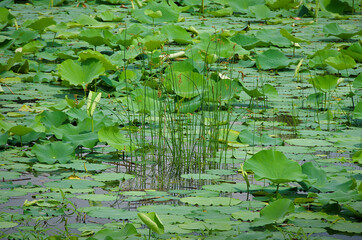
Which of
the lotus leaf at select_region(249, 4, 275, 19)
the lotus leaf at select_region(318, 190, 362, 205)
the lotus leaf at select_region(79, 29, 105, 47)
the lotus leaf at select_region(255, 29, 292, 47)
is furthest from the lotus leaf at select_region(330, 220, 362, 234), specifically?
the lotus leaf at select_region(249, 4, 275, 19)

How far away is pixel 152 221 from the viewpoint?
5.08ft

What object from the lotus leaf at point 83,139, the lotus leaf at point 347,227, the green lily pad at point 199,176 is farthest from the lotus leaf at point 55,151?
the lotus leaf at point 347,227

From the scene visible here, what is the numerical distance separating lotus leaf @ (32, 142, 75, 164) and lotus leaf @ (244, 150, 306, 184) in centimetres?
92

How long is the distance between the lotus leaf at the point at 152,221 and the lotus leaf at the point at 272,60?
10.8 ft

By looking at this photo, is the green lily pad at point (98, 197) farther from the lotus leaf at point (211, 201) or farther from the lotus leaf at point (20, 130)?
the lotus leaf at point (20, 130)

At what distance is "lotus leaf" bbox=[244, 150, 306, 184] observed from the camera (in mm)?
2082

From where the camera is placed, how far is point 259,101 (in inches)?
156

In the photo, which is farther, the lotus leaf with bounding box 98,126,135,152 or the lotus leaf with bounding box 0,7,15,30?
the lotus leaf with bounding box 0,7,15,30

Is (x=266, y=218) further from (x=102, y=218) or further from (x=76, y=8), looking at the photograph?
(x=76, y=8)

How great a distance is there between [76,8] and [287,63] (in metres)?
4.87

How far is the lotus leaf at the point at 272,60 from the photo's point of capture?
4.71 metres

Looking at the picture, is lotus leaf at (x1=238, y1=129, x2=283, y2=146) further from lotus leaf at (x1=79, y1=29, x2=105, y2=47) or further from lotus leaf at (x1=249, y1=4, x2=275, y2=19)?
lotus leaf at (x1=249, y1=4, x2=275, y2=19)

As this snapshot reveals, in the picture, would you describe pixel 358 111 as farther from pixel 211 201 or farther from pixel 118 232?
pixel 118 232

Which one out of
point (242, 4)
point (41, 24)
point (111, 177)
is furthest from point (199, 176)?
point (242, 4)
